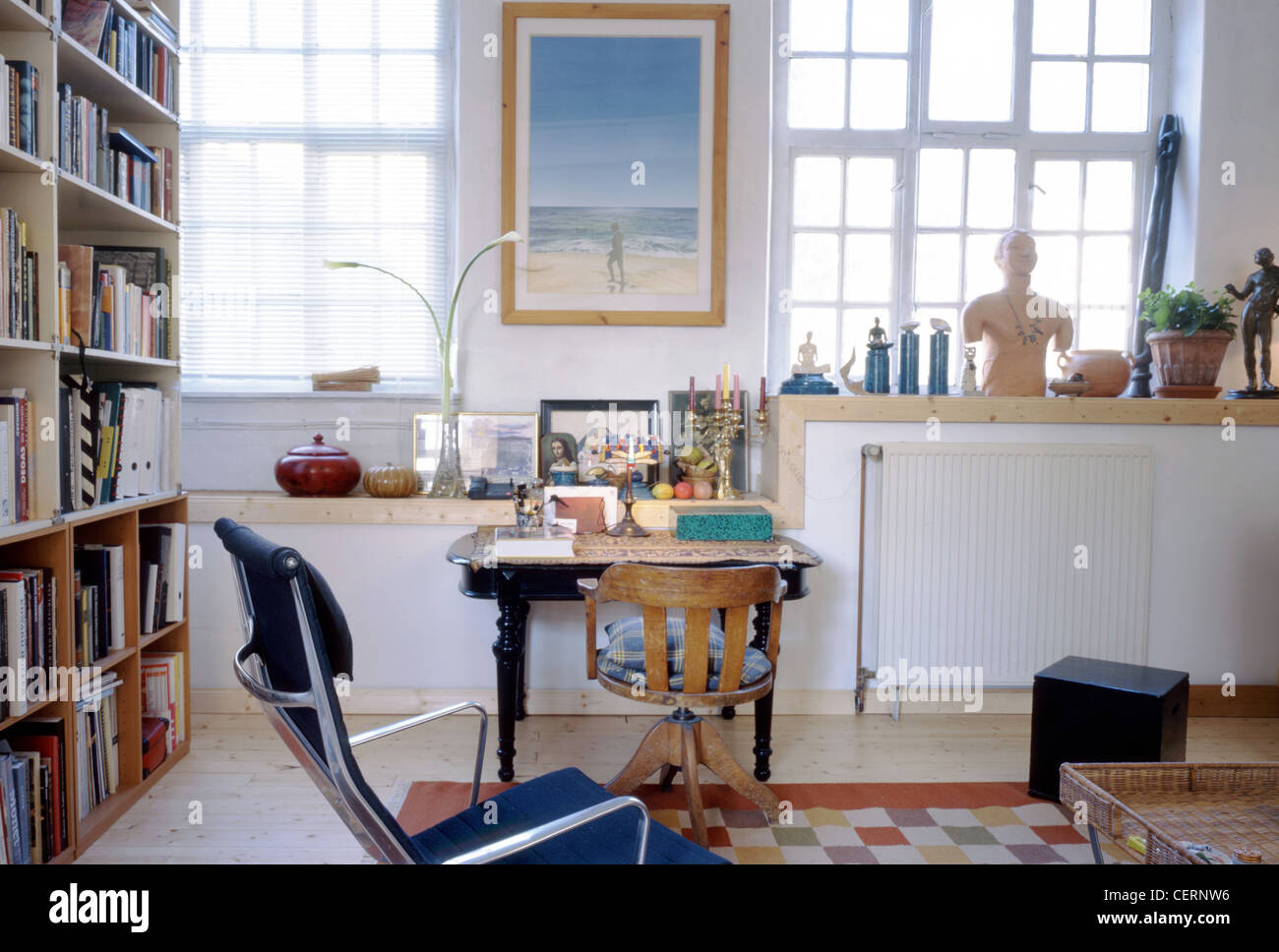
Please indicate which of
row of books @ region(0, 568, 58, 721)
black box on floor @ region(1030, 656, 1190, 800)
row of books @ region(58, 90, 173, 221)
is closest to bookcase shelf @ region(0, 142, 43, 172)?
row of books @ region(58, 90, 173, 221)

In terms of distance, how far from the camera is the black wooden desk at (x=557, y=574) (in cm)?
259

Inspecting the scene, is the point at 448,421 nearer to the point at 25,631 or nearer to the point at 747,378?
the point at 747,378

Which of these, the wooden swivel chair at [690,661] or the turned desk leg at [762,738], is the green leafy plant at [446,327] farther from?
the turned desk leg at [762,738]

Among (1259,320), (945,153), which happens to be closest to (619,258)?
(945,153)

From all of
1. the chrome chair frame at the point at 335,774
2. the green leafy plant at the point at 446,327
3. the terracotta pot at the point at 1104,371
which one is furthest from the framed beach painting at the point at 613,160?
the chrome chair frame at the point at 335,774

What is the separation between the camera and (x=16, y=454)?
2016 millimetres

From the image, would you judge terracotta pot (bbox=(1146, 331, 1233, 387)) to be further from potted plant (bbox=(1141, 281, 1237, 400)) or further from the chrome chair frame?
the chrome chair frame

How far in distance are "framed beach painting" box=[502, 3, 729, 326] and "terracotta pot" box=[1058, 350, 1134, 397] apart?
1.42 meters

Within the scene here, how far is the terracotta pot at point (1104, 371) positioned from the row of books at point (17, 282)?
332 cm

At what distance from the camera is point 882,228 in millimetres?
3793

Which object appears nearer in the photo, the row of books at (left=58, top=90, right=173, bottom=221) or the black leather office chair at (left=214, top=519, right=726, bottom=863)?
the black leather office chair at (left=214, top=519, right=726, bottom=863)

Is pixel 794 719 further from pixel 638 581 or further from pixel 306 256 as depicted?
pixel 306 256

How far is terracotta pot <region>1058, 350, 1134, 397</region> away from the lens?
340 cm
